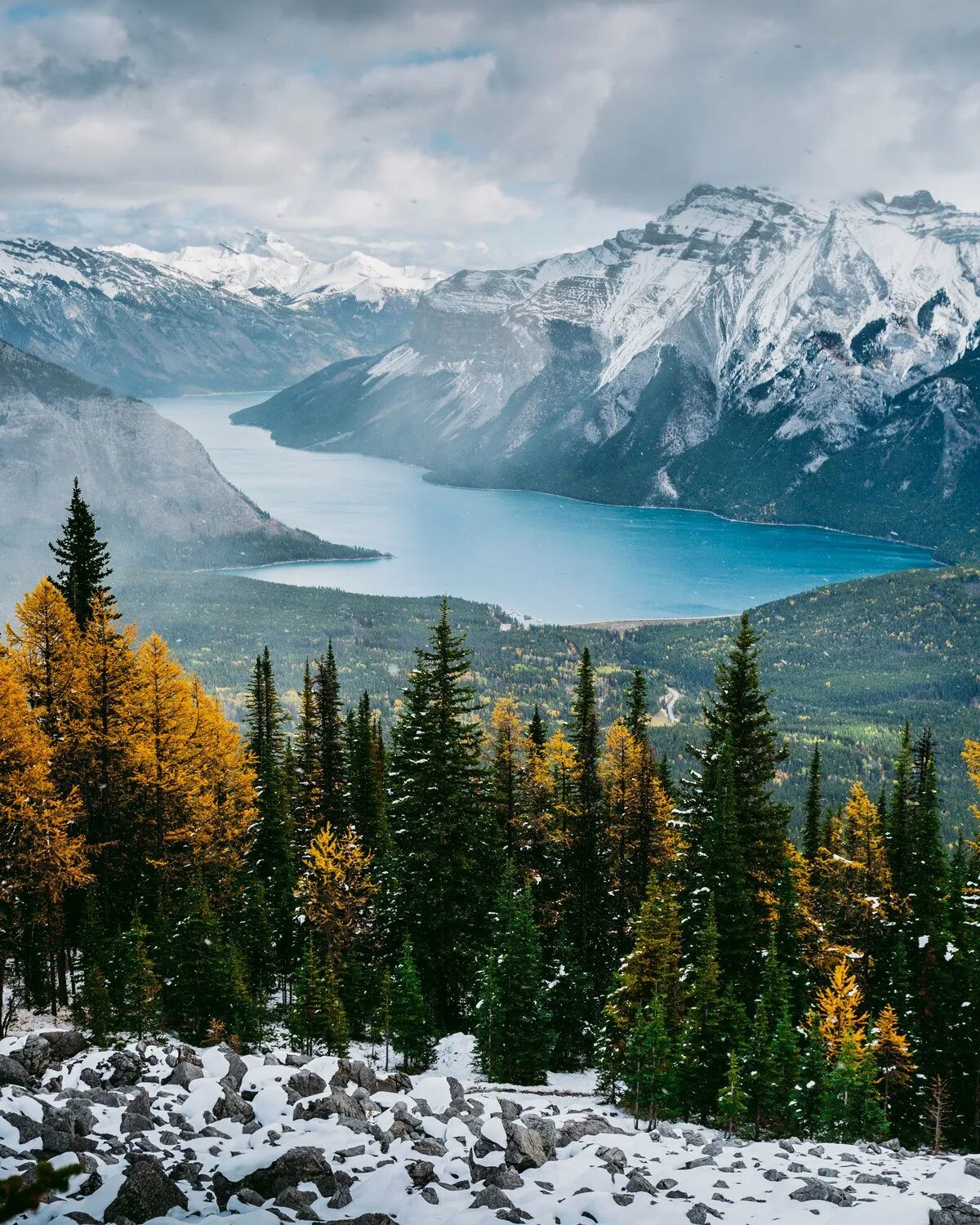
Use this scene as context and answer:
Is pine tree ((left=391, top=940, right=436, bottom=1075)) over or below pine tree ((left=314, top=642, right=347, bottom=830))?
below

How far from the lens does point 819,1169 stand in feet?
74.8

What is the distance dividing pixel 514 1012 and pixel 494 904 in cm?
749

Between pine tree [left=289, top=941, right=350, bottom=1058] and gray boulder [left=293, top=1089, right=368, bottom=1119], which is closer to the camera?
gray boulder [left=293, top=1089, right=368, bottom=1119]

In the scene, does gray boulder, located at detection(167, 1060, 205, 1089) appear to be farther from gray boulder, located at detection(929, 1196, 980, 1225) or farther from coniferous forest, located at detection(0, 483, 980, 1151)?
gray boulder, located at detection(929, 1196, 980, 1225)

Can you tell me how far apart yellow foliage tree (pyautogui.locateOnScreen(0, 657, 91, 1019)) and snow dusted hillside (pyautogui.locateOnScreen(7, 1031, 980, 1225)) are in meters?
7.49

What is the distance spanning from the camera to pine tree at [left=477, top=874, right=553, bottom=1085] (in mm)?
36438

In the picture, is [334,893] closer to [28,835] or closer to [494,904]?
[494,904]

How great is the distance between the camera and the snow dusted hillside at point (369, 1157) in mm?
19750

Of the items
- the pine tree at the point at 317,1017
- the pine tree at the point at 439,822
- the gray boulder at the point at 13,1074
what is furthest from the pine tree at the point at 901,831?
the gray boulder at the point at 13,1074

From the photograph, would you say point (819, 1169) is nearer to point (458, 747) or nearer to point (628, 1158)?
point (628, 1158)

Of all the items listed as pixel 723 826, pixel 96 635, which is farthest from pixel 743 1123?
pixel 96 635

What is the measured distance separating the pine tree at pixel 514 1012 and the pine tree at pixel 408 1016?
2077mm

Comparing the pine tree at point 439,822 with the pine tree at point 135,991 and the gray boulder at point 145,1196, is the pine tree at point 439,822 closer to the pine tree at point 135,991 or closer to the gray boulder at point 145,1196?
the pine tree at point 135,991

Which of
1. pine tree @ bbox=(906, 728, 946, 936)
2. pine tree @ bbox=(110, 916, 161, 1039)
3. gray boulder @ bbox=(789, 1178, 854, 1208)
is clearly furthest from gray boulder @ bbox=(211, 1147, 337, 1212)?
pine tree @ bbox=(906, 728, 946, 936)
